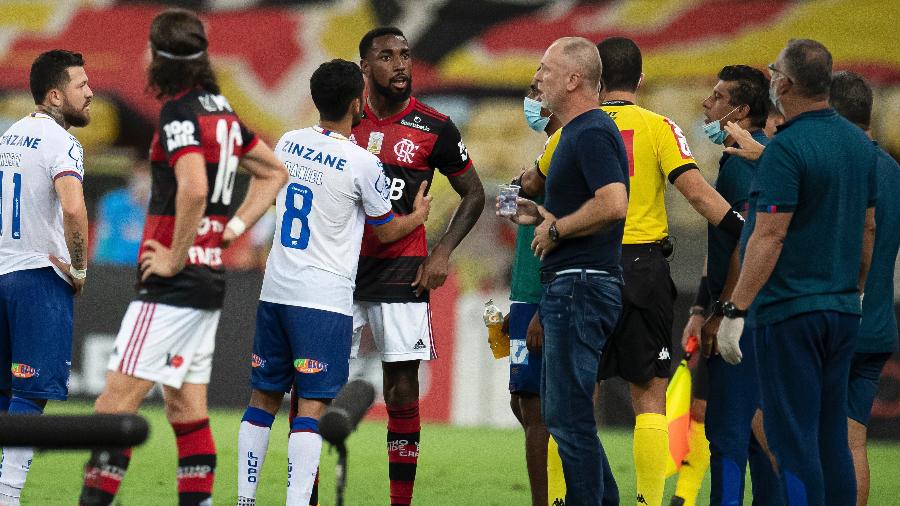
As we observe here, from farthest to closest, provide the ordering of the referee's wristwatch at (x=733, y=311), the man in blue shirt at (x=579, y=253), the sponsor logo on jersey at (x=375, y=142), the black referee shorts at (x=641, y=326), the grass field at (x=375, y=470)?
the grass field at (x=375, y=470) < the sponsor logo on jersey at (x=375, y=142) < the black referee shorts at (x=641, y=326) < the man in blue shirt at (x=579, y=253) < the referee's wristwatch at (x=733, y=311)

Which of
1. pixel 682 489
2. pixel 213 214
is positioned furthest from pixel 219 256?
pixel 682 489

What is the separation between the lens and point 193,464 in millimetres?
4699

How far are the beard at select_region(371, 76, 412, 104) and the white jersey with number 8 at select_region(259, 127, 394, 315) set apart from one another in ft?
3.06

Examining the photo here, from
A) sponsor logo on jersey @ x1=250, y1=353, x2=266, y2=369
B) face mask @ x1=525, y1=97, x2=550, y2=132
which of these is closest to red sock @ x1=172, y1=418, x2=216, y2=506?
sponsor logo on jersey @ x1=250, y1=353, x2=266, y2=369

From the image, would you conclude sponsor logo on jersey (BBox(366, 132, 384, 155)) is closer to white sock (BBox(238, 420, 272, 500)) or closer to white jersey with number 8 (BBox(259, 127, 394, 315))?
white jersey with number 8 (BBox(259, 127, 394, 315))

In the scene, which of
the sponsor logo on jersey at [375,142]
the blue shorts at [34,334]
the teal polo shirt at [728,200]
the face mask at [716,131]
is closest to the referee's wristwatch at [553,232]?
the teal polo shirt at [728,200]

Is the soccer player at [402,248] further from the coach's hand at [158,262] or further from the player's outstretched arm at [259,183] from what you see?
the coach's hand at [158,262]

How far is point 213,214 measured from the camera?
4688mm

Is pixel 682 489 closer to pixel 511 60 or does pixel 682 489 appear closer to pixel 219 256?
pixel 219 256

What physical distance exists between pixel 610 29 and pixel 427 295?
10.3 meters

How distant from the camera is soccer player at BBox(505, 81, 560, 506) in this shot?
5.99 m

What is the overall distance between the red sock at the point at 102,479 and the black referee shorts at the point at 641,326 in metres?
2.30

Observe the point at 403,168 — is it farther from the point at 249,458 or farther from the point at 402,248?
the point at 249,458

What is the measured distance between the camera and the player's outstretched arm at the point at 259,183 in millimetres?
4742
